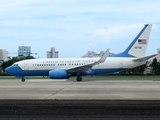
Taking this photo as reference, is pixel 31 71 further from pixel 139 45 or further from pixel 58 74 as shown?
pixel 139 45

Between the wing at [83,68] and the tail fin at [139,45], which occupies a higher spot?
the tail fin at [139,45]

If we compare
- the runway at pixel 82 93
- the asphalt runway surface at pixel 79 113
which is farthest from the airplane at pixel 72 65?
the asphalt runway surface at pixel 79 113

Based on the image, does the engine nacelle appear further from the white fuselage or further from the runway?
the runway

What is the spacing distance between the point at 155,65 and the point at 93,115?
234ft

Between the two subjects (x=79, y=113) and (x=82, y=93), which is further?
(x=82, y=93)

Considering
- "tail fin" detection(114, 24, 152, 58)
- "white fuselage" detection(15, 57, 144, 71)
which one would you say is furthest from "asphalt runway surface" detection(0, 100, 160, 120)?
"tail fin" detection(114, 24, 152, 58)

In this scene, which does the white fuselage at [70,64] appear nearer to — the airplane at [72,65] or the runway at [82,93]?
the airplane at [72,65]

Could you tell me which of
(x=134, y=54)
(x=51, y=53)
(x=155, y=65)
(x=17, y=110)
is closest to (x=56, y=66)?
(x=134, y=54)

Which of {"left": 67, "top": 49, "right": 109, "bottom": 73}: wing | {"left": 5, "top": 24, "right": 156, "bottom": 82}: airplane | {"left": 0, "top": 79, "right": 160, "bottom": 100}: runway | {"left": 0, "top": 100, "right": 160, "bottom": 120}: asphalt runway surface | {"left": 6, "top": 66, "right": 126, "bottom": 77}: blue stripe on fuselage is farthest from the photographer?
{"left": 6, "top": 66, "right": 126, "bottom": 77}: blue stripe on fuselage

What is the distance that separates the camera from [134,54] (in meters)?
35.8

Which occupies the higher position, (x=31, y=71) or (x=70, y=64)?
(x=70, y=64)

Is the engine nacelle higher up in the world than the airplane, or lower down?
lower down

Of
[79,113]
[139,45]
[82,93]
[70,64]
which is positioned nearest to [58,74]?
[70,64]

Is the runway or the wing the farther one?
the wing
